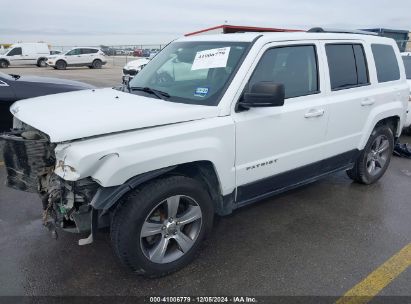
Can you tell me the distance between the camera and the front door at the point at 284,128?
10.8ft

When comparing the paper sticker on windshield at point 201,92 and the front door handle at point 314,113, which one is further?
the front door handle at point 314,113

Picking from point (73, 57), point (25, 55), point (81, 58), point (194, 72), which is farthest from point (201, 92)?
point (25, 55)

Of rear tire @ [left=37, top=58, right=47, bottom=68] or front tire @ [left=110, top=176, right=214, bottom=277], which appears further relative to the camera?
rear tire @ [left=37, top=58, right=47, bottom=68]

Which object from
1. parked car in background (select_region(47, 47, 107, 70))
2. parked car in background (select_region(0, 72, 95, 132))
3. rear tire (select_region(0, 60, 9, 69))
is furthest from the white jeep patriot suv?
rear tire (select_region(0, 60, 9, 69))

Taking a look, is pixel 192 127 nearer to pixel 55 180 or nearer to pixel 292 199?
pixel 55 180

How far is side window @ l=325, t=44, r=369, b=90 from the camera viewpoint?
3990 millimetres

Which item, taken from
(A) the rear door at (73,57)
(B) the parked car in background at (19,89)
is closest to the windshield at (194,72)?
(B) the parked car in background at (19,89)

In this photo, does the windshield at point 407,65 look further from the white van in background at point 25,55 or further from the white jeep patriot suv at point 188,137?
the white van in background at point 25,55

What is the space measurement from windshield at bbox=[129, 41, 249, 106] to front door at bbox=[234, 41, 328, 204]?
241mm

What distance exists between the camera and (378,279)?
305cm

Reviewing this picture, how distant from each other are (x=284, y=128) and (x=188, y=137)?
107cm

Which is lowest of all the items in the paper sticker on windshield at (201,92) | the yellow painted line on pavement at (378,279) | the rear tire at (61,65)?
the yellow painted line on pavement at (378,279)

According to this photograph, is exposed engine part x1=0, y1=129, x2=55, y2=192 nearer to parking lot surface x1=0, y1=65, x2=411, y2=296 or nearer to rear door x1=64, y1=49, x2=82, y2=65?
parking lot surface x1=0, y1=65, x2=411, y2=296

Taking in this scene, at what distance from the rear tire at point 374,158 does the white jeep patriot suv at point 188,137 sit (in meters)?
0.53
